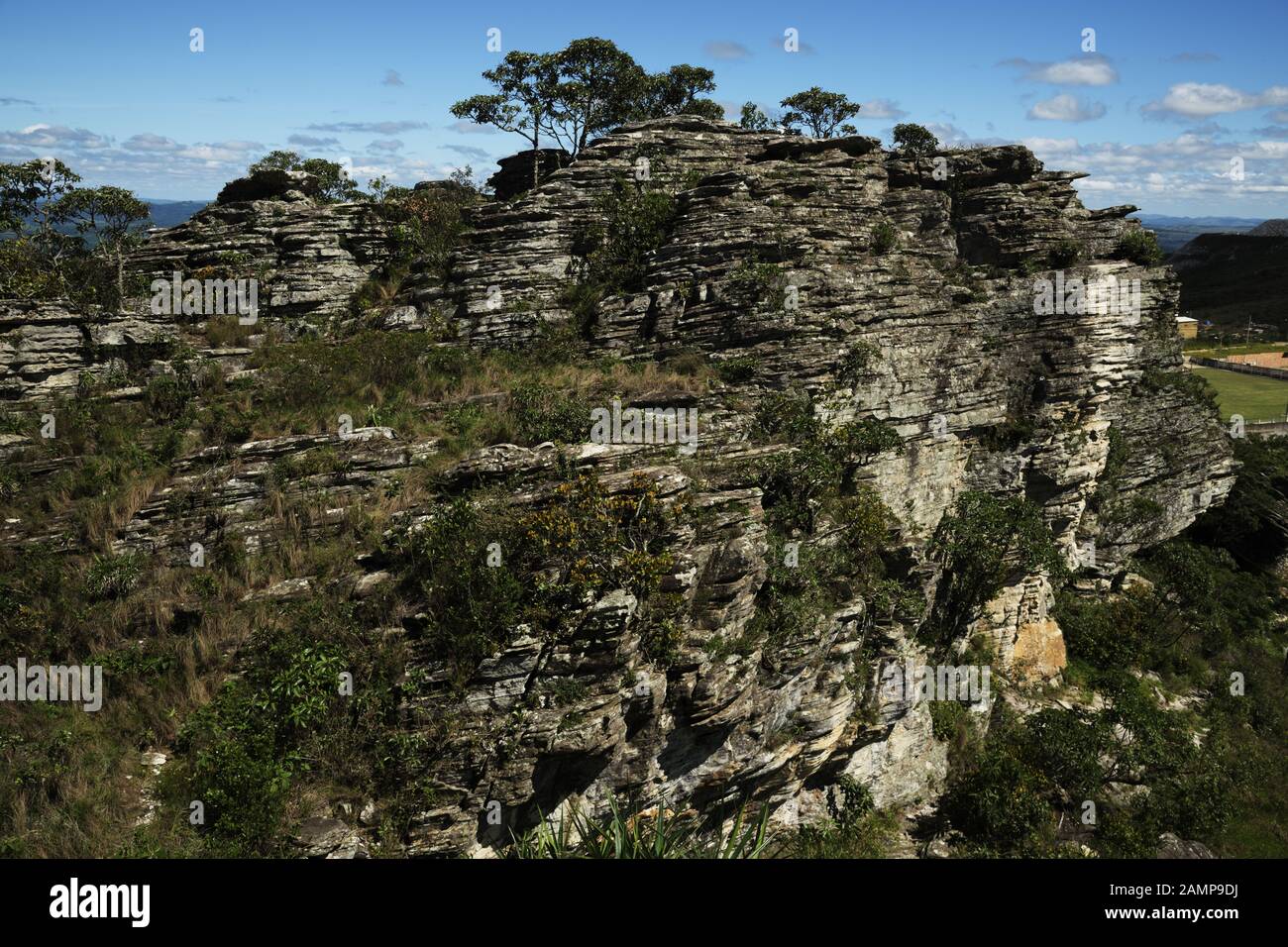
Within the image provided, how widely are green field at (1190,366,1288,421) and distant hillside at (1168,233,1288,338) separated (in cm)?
2301

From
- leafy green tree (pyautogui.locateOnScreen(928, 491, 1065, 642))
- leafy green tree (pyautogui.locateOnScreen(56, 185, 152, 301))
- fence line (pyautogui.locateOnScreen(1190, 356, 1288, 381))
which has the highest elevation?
leafy green tree (pyautogui.locateOnScreen(56, 185, 152, 301))

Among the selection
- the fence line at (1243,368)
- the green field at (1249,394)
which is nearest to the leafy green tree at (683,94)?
the green field at (1249,394)

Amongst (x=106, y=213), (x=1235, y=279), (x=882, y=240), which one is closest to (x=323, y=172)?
(x=106, y=213)

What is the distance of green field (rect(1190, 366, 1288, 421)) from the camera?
62.8 meters

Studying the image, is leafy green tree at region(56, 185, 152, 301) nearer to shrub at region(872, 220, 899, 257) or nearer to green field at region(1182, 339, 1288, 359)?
shrub at region(872, 220, 899, 257)

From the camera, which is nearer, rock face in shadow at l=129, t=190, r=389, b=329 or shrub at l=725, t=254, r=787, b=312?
shrub at l=725, t=254, r=787, b=312

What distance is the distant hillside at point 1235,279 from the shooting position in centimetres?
11368

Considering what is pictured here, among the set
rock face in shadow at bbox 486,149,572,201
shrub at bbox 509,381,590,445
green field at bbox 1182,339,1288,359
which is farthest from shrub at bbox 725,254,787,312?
green field at bbox 1182,339,1288,359

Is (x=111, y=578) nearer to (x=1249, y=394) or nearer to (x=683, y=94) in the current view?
(x=683, y=94)

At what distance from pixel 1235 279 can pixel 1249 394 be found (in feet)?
293

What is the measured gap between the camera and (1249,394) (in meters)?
70.9
